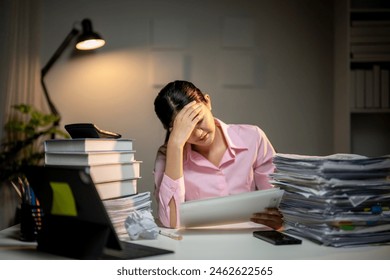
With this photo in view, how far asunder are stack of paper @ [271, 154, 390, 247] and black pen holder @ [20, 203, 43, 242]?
1.68 ft

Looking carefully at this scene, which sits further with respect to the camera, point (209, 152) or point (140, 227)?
point (209, 152)

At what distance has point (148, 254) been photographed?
82 cm

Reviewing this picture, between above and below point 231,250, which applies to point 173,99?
above

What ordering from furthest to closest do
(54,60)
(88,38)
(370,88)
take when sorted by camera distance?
(54,60)
(370,88)
(88,38)

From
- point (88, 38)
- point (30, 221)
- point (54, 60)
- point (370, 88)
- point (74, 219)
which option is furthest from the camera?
point (54, 60)

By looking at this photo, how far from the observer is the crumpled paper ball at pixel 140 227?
3.25 feet

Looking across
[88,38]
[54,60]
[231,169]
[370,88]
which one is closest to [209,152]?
[231,169]

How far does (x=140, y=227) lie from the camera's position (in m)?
0.99

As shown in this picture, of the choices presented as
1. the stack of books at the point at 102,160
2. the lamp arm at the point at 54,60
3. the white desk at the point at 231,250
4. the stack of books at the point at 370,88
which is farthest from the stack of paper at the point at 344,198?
the lamp arm at the point at 54,60

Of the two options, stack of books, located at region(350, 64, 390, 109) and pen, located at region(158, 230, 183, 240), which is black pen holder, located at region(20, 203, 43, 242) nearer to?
pen, located at region(158, 230, 183, 240)

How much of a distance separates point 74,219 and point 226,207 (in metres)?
0.37

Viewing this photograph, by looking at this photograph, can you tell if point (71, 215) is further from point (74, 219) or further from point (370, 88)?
point (370, 88)

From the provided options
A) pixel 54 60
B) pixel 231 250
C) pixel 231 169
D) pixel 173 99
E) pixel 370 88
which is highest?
pixel 54 60

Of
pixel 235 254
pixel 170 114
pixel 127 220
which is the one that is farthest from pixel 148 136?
pixel 235 254
